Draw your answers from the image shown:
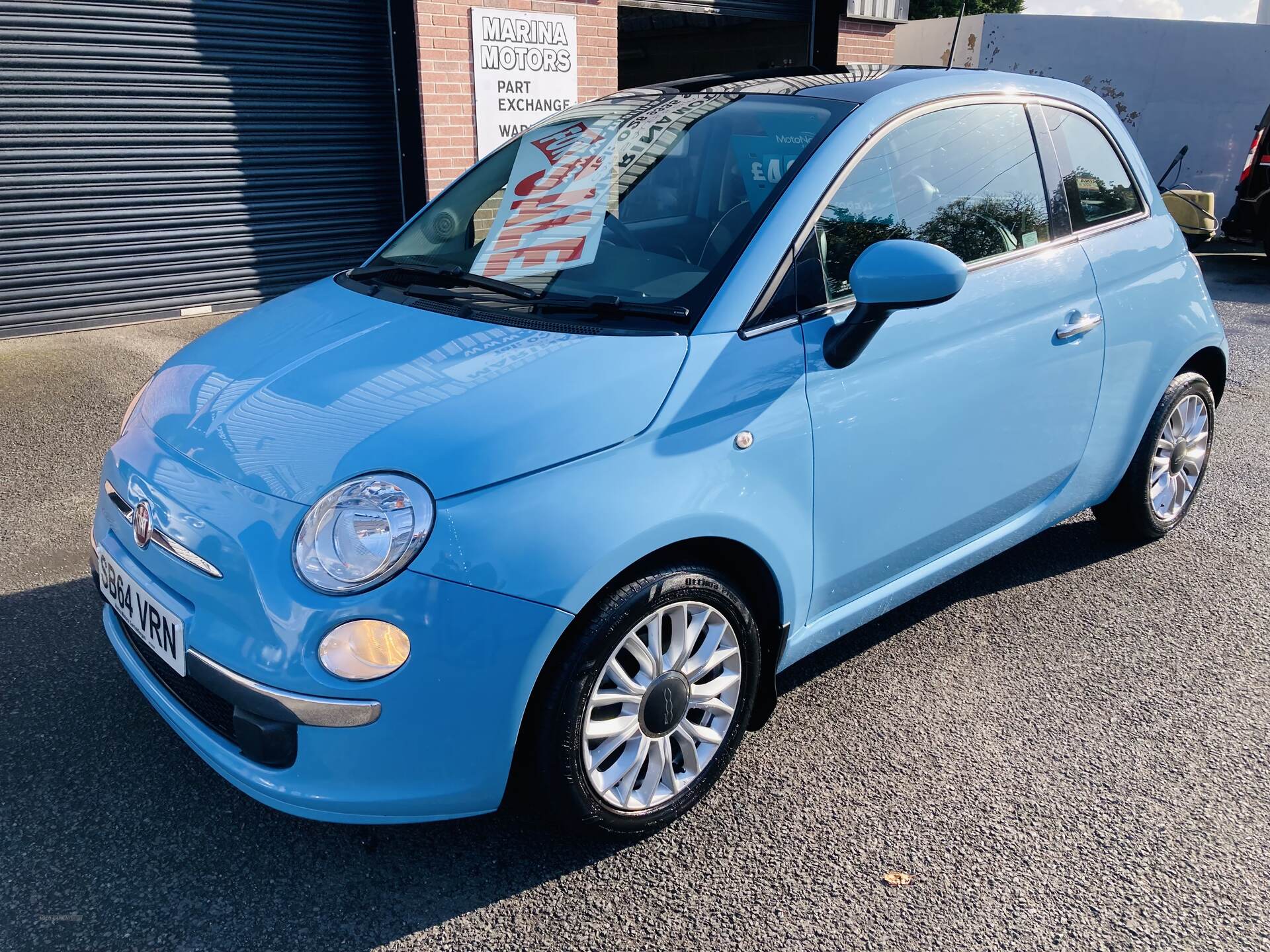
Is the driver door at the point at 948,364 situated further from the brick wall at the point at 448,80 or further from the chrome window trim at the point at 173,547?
the brick wall at the point at 448,80

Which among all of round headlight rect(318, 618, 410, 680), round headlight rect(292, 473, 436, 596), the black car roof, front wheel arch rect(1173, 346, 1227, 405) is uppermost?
the black car roof

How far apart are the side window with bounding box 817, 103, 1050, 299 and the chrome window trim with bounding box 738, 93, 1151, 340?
2 centimetres

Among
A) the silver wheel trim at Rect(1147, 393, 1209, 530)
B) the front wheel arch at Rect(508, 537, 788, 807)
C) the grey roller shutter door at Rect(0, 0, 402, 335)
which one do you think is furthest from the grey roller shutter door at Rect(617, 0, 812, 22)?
the front wheel arch at Rect(508, 537, 788, 807)

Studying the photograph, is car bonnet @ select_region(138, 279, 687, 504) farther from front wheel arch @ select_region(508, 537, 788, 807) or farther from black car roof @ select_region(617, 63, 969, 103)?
black car roof @ select_region(617, 63, 969, 103)

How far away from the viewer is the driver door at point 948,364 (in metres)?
2.65

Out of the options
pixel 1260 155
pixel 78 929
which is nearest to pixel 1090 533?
pixel 78 929

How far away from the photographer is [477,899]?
230 centimetres

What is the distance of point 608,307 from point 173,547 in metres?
1.17

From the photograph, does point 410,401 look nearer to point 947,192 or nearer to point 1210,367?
point 947,192

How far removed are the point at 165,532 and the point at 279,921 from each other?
2.92 feet

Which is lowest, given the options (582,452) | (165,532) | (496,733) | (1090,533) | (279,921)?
(1090,533)

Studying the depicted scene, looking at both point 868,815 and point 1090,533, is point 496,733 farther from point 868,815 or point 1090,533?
point 1090,533

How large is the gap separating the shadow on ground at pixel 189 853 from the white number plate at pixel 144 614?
18.0 inches

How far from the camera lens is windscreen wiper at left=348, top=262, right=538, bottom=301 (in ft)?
9.23
